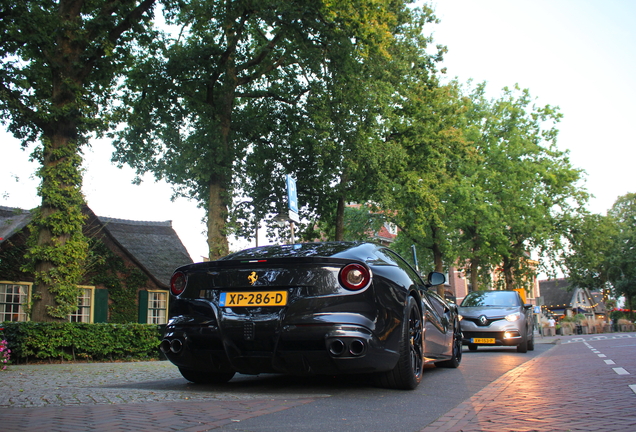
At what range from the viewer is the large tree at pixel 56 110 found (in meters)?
15.9

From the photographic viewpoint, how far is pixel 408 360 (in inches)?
238

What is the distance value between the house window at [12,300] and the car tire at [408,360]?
67.1 ft

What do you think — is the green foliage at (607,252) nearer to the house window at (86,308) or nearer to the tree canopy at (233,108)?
the tree canopy at (233,108)

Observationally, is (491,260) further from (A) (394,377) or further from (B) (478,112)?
(A) (394,377)

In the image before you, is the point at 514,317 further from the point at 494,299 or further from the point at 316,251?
the point at 316,251

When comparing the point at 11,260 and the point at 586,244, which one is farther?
the point at 586,244

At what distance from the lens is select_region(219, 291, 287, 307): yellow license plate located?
5.65 metres

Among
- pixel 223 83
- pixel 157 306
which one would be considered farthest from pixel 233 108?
pixel 157 306

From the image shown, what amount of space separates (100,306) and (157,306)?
347cm

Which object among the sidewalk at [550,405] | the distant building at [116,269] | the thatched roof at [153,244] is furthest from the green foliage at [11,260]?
the sidewalk at [550,405]

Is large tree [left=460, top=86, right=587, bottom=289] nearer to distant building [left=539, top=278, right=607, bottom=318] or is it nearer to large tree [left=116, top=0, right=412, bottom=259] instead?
large tree [left=116, top=0, right=412, bottom=259]

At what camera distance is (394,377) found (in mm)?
6055

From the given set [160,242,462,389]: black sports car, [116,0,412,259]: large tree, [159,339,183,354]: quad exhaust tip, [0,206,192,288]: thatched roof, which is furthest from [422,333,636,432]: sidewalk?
[0,206,192,288]: thatched roof

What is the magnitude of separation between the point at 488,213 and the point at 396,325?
30.4 meters
